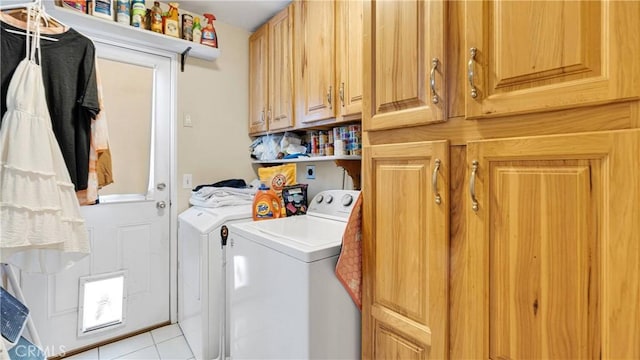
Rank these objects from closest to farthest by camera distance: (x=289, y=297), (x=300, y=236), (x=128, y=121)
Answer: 1. (x=289, y=297)
2. (x=300, y=236)
3. (x=128, y=121)

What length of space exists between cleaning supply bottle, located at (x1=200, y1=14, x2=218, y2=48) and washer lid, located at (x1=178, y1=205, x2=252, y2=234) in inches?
50.9

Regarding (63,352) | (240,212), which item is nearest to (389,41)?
(240,212)

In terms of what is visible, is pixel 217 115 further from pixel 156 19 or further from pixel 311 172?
pixel 311 172

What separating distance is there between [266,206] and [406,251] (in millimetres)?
1155

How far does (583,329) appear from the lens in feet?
2.22

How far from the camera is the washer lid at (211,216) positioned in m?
1.90

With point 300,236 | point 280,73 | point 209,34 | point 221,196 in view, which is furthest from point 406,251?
point 209,34

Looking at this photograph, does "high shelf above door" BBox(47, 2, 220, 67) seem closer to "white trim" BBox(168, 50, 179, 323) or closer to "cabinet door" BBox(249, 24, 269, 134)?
"white trim" BBox(168, 50, 179, 323)

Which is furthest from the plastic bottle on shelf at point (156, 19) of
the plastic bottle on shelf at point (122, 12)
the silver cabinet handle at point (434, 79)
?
the silver cabinet handle at point (434, 79)

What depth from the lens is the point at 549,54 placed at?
28.0 inches

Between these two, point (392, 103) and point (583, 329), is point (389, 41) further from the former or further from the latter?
point (583, 329)

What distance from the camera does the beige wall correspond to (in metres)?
2.46

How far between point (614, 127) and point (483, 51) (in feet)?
1.15

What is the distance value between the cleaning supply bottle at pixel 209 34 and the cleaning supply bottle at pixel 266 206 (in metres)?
1.30
